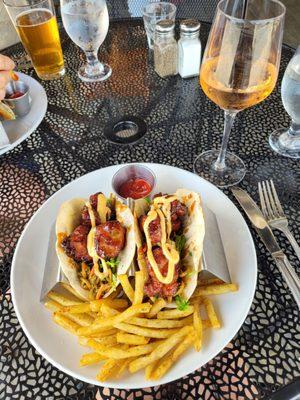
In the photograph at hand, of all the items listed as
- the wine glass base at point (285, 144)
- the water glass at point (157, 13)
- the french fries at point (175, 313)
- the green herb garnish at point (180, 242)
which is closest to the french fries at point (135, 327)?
the french fries at point (175, 313)

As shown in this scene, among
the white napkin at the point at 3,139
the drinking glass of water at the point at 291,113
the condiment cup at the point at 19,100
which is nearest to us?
the drinking glass of water at the point at 291,113

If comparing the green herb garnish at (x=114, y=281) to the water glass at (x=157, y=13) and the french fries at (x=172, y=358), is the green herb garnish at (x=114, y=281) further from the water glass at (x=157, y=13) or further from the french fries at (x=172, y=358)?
the water glass at (x=157, y=13)

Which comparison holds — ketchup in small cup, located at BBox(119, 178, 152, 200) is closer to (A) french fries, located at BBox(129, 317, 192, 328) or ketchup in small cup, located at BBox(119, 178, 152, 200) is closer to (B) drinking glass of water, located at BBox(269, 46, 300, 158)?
(A) french fries, located at BBox(129, 317, 192, 328)

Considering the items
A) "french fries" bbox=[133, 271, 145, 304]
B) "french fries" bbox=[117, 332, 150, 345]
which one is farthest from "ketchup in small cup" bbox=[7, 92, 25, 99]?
"french fries" bbox=[117, 332, 150, 345]

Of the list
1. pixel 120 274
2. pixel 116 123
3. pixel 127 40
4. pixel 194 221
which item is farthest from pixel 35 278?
pixel 127 40

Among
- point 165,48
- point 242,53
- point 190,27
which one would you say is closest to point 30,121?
point 165,48

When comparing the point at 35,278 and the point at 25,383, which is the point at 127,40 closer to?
the point at 35,278

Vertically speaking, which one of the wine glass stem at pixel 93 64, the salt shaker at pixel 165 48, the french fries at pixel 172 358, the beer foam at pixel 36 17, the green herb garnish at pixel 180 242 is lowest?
the french fries at pixel 172 358
